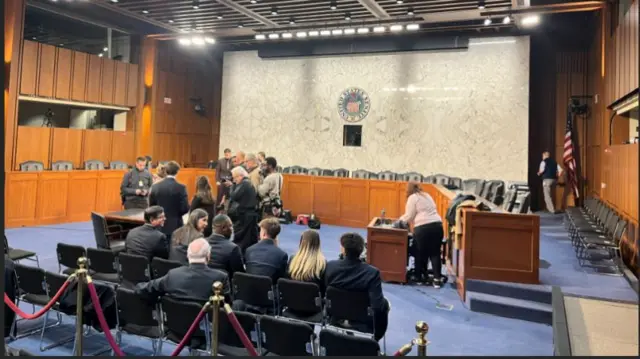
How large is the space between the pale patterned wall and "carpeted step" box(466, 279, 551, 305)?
7.97 meters

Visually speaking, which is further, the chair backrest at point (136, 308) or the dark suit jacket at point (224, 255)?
the dark suit jacket at point (224, 255)

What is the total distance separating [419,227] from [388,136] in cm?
821

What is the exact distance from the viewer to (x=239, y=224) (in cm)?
607

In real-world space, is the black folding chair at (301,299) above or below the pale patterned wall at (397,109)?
below

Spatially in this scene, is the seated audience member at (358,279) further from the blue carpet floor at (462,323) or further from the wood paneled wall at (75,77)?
the wood paneled wall at (75,77)

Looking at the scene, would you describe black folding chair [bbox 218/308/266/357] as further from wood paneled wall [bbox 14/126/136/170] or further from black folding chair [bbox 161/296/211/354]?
wood paneled wall [bbox 14/126/136/170]

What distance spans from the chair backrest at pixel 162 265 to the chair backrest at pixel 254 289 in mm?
621

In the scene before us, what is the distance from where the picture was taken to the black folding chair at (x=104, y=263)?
470cm

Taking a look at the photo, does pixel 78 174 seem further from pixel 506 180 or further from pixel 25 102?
pixel 506 180

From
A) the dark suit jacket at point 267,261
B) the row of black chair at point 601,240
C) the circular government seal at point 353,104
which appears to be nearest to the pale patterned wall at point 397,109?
the circular government seal at point 353,104

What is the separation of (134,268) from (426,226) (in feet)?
11.4

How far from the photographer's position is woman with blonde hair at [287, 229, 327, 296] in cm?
401

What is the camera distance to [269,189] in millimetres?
7664

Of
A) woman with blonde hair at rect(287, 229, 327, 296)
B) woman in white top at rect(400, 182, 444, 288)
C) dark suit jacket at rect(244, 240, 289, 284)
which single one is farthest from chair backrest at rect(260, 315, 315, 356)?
woman in white top at rect(400, 182, 444, 288)
